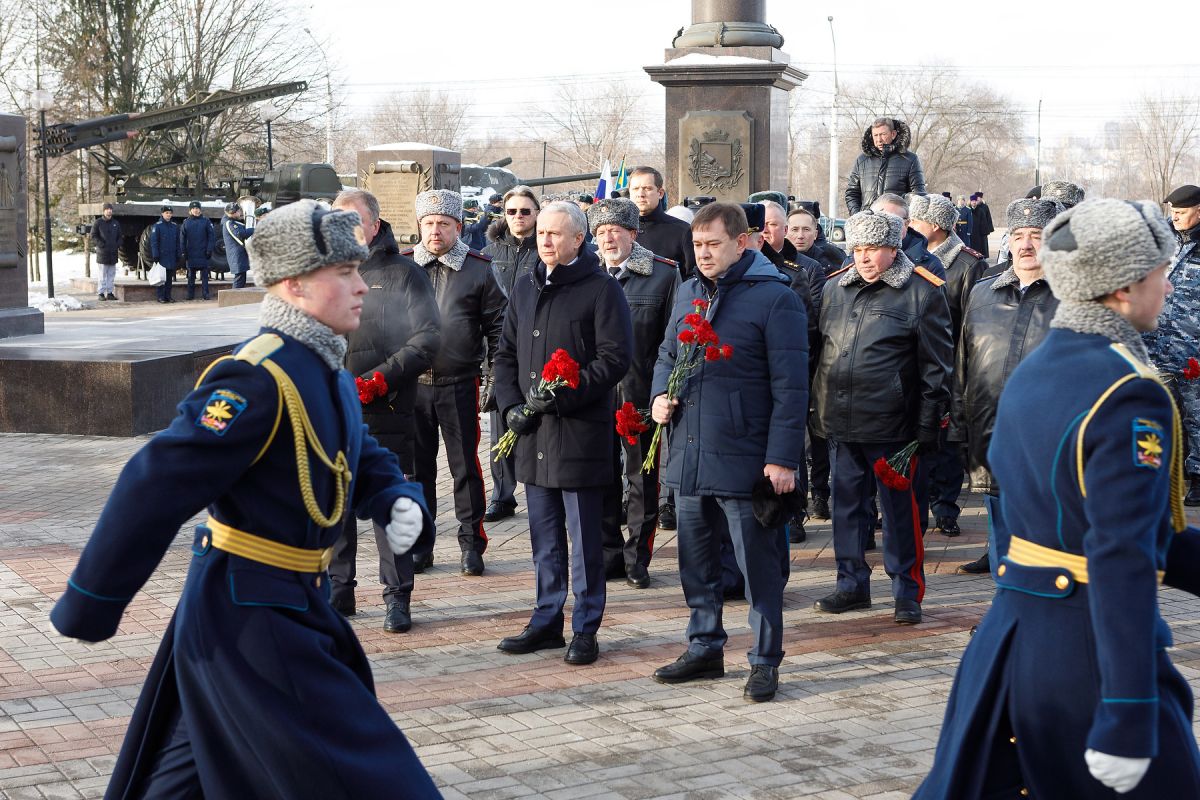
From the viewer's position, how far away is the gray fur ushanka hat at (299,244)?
11.6 feet

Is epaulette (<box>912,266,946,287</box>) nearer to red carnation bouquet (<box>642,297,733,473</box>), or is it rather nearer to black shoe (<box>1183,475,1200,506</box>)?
red carnation bouquet (<box>642,297,733,473</box>)

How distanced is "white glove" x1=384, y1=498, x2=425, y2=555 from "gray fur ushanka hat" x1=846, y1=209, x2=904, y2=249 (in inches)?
158

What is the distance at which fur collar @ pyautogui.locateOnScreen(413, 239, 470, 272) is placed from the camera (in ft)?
26.8

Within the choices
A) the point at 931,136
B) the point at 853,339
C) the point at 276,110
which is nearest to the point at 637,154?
the point at 931,136

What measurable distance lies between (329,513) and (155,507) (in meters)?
0.45

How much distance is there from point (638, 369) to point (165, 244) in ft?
71.9

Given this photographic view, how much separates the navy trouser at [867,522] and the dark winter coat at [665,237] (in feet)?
7.38

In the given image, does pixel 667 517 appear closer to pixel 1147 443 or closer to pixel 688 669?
pixel 688 669

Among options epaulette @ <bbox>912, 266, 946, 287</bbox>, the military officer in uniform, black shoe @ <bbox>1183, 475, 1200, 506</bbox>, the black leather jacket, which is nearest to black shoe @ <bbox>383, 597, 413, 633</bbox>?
the black leather jacket

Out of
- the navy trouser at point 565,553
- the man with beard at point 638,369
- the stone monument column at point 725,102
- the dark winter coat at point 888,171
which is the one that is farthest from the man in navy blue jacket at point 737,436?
the stone monument column at point 725,102

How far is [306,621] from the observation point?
3.47 metres

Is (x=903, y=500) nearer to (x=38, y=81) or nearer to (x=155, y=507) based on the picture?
(x=155, y=507)

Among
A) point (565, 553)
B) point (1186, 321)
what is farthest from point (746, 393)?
point (1186, 321)

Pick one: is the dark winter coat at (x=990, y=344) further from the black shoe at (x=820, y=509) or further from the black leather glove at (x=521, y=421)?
the black shoe at (x=820, y=509)
